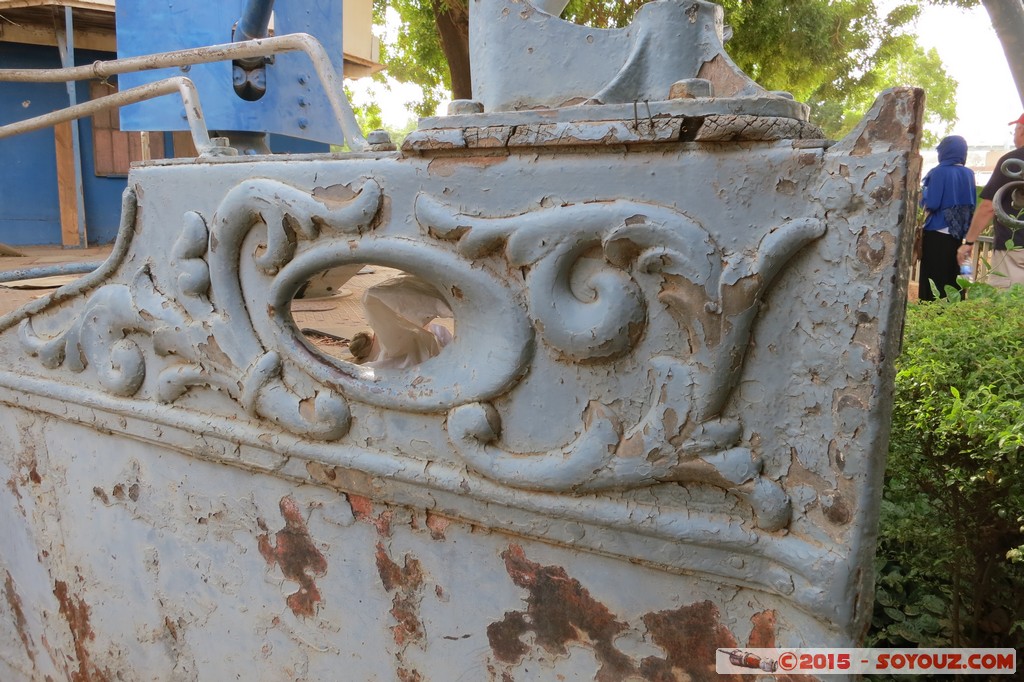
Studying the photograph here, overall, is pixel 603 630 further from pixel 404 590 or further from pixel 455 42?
pixel 455 42

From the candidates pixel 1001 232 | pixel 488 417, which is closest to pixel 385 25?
pixel 1001 232

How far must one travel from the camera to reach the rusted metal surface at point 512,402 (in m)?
0.91

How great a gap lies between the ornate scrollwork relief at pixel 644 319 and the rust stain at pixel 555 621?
15cm

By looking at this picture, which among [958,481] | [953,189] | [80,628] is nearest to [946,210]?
[953,189]

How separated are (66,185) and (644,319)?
8.18 metres

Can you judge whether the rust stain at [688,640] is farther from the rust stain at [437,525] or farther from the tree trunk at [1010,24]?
the tree trunk at [1010,24]

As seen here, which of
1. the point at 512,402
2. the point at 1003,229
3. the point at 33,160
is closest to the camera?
the point at 512,402

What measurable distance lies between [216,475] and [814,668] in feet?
3.46

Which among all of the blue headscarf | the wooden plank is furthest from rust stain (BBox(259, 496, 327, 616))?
the wooden plank

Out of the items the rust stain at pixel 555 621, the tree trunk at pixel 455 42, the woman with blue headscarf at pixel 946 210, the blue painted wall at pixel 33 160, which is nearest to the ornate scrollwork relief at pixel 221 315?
the rust stain at pixel 555 621

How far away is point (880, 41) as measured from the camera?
31.7ft

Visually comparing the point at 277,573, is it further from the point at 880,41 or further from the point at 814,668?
the point at 880,41

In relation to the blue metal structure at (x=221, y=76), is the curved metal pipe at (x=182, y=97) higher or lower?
lower

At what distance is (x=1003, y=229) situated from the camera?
354 centimetres
